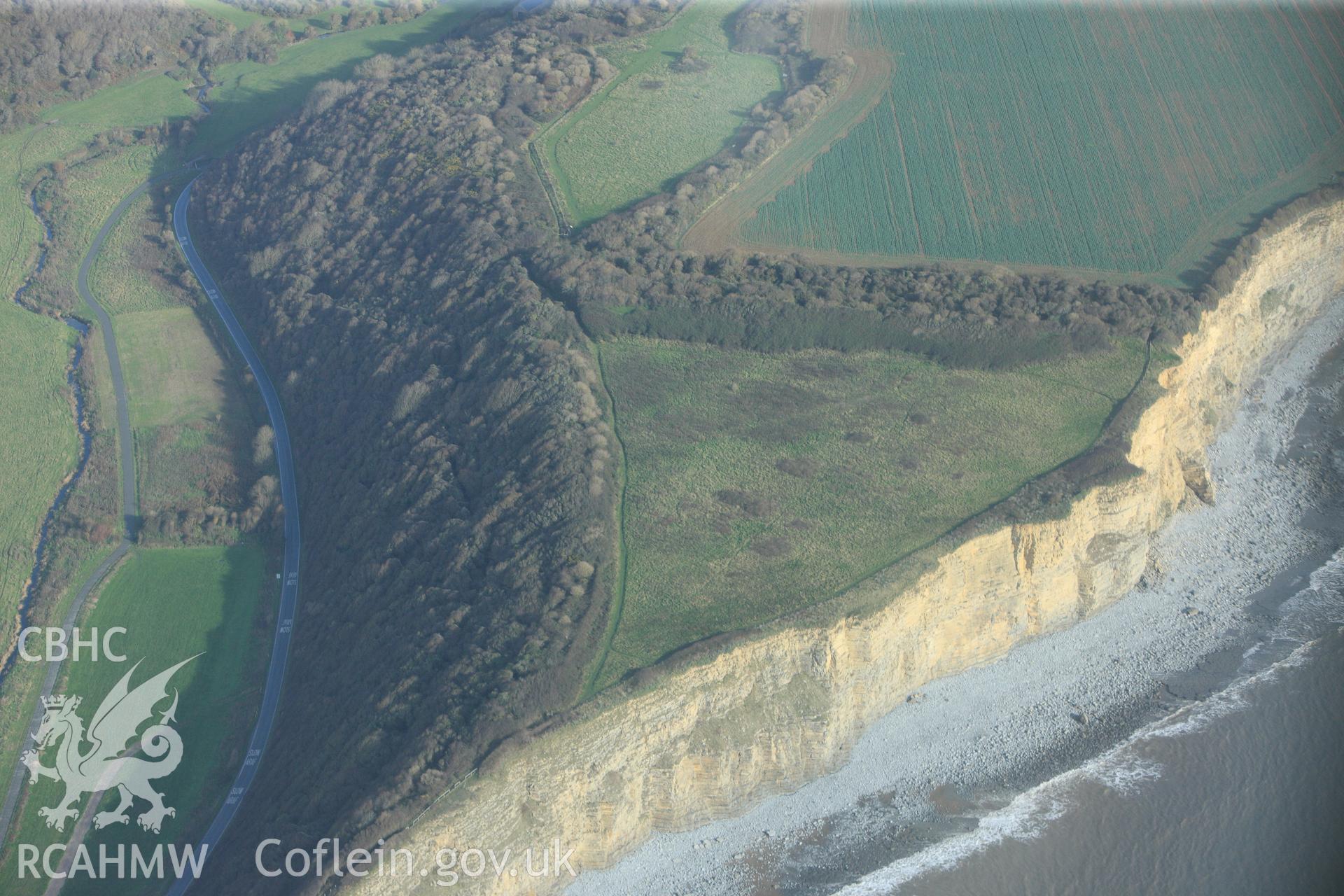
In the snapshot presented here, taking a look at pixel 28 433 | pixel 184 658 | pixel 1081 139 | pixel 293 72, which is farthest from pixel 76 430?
pixel 1081 139

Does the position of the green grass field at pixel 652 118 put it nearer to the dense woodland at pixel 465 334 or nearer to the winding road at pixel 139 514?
the dense woodland at pixel 465 334

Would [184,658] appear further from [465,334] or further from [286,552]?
[465,334]

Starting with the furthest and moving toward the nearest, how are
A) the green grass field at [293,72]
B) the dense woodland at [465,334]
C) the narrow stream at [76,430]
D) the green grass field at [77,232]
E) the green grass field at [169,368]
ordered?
the green grass field at [293,72], the green grass field at [169,368], the green grass field at [77,232], the narrow stream at [76,430], the dense woodland at [465,334]

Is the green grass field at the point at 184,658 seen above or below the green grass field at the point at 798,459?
below

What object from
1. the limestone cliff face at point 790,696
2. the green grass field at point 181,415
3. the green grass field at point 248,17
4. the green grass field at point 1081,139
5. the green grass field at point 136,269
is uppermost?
the green grass field at point 248,17

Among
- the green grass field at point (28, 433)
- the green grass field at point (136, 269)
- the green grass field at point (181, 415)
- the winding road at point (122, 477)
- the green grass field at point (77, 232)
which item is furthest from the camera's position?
the green grass field at point (136, 269)

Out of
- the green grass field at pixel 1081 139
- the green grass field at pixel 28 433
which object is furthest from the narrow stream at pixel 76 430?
the green grass field at pixel 1081 139

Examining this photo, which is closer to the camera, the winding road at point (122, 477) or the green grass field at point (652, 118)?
the winding road at point (122, 477)

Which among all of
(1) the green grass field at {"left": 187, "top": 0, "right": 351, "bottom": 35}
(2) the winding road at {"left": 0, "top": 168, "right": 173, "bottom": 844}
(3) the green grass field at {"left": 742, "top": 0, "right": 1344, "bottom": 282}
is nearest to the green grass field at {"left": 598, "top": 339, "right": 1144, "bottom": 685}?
(3) the green grass field at {"left": 742, "top": 0, "right": 1344, "bottom": 282}

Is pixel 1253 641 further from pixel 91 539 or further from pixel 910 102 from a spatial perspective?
pixel 91 539
